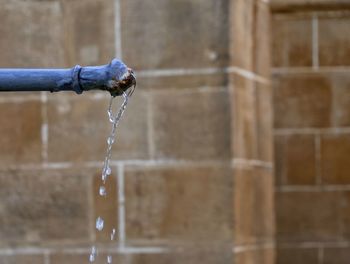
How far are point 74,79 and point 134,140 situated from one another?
6.94 ft

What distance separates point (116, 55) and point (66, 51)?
0.23 meters

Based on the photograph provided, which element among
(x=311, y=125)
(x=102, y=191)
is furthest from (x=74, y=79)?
(x=311, y=125)

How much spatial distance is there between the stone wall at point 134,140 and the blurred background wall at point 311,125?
0.88 meters

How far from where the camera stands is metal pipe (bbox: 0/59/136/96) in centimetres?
316

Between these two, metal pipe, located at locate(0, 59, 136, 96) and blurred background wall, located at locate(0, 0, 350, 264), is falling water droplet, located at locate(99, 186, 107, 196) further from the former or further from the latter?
metal pipe, located at locate(0, 59, 136, 96)

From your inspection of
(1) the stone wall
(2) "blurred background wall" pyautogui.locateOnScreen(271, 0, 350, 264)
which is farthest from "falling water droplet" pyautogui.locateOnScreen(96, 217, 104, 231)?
(2) "blurred background wall" pyautogui.locateOnScreen(271, 0, 350, 264)

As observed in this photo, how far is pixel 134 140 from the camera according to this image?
17.3ft

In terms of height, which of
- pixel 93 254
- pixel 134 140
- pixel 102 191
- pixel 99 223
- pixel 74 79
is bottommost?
pixel 93 254

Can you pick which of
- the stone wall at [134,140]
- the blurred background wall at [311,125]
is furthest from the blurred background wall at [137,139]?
the blurred background wall at [311,125]

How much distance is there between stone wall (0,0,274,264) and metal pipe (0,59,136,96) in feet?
6.68

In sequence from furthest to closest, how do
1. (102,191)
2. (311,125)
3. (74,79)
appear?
1. (311,125)
2. (102,191)
3. (74,79)

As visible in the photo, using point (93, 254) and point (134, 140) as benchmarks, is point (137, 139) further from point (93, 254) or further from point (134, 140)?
point (93, 254)

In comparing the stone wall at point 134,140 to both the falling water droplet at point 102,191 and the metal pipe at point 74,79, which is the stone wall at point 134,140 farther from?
the metal pipe at point 74,79

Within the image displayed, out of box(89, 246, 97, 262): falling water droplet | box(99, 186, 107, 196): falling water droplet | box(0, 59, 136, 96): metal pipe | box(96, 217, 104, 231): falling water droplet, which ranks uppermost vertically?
box(0, 59, 136, 96): metal pipe
